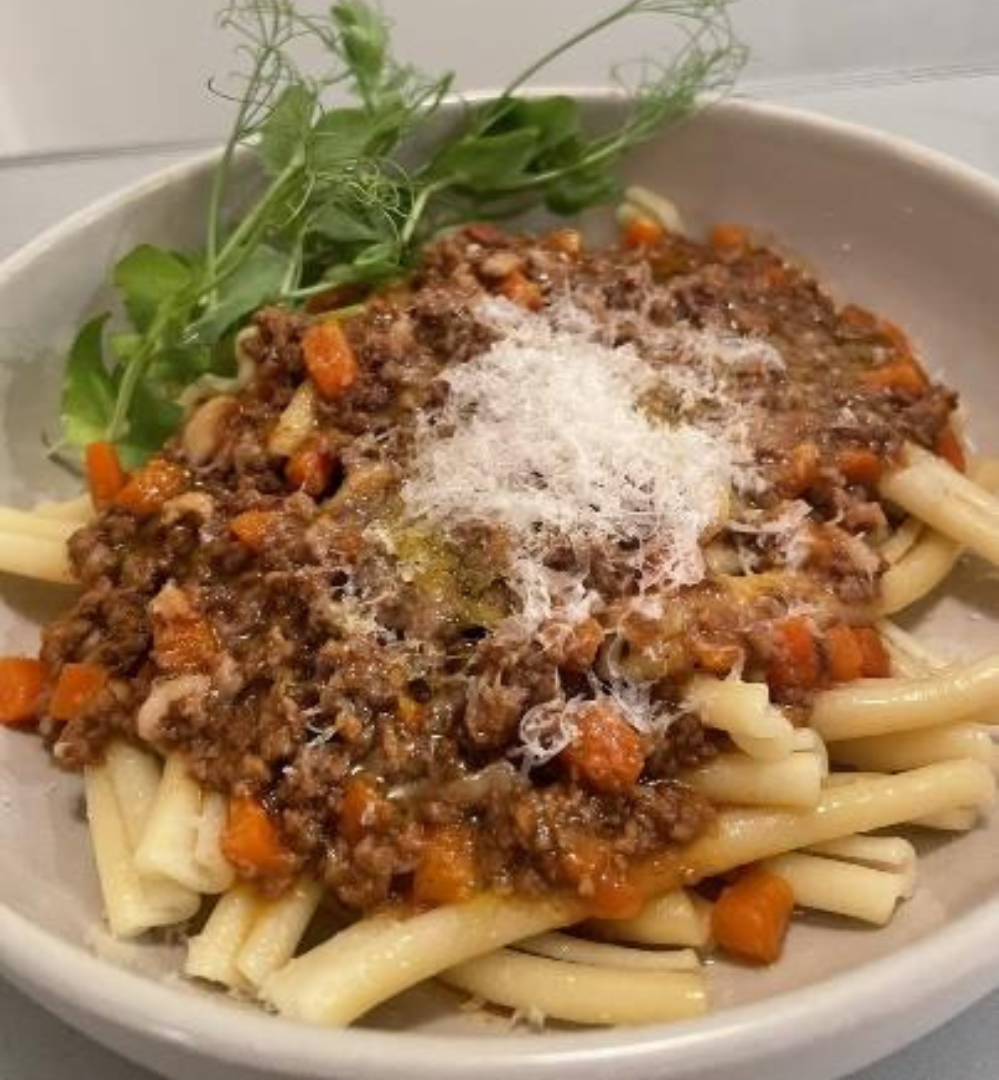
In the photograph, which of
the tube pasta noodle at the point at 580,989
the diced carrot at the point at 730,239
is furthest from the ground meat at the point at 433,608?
the diced carrot at the point at 730,239

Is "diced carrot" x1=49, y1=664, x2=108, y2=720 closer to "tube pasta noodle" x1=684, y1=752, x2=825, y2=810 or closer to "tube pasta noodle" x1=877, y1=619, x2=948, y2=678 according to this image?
"tube pasta noodle" x1=684, y1=752, x2=825, y2=810

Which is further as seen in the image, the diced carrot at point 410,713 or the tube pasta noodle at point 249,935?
the diced carrot at point 410,713

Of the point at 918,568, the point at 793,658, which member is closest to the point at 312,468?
the point at 793,658

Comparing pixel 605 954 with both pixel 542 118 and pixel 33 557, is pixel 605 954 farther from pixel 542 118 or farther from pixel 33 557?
pixel 542 118

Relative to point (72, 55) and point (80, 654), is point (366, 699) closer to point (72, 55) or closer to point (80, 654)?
point (80, 654)

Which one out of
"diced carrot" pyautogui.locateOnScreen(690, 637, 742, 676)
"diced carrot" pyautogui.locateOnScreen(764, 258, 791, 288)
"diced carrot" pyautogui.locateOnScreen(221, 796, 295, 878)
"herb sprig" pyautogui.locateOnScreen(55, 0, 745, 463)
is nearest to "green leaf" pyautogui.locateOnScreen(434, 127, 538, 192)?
"herb sprig" pyautogui.locateOnScreen(55, 0, 745, 463)

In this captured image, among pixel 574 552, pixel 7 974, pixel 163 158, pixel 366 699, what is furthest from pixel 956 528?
pixel 163 158

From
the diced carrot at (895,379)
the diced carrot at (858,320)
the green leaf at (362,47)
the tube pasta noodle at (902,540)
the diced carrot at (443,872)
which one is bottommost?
the diced carrot at (443,872)

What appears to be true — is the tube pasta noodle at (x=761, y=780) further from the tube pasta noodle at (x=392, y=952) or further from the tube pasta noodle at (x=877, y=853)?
the tube pasta noodle at (x=392, y=952)
